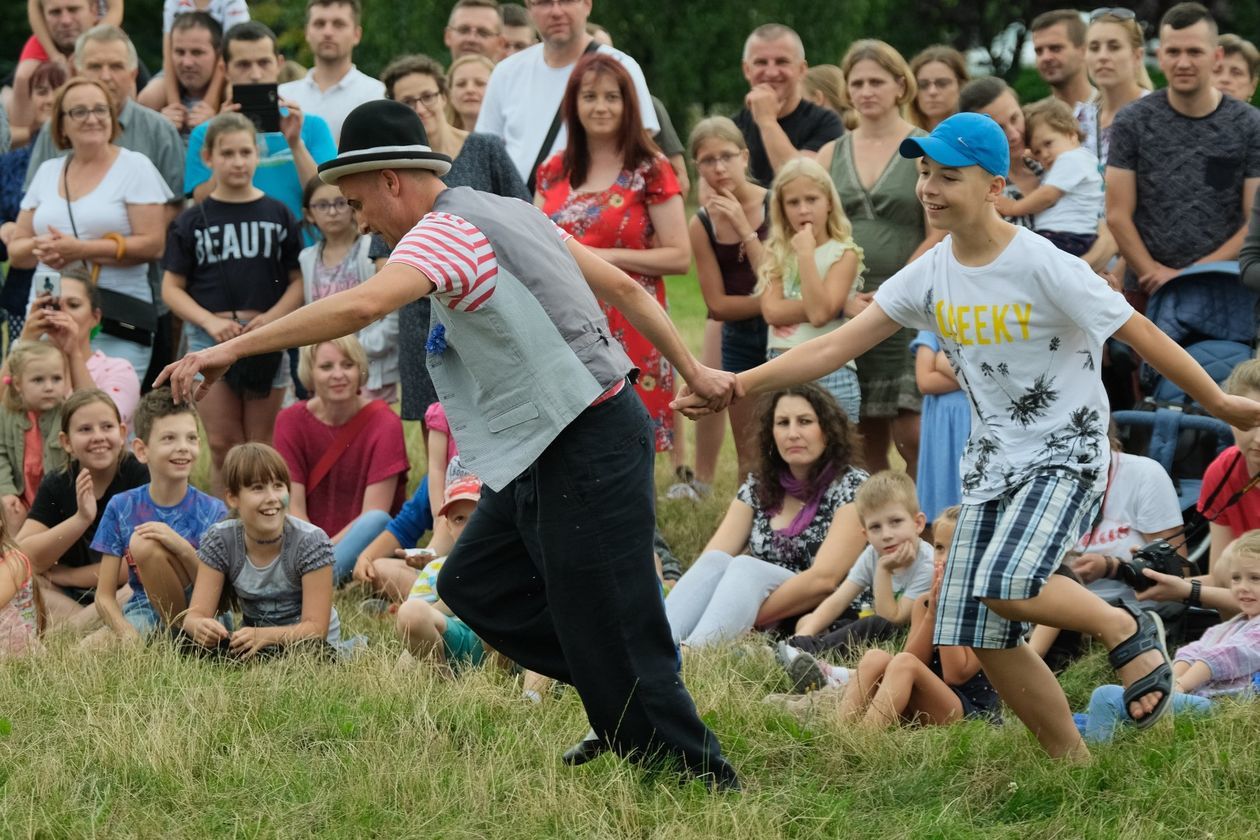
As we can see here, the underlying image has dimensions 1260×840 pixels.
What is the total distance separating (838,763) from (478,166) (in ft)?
10.9

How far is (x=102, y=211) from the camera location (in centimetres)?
909

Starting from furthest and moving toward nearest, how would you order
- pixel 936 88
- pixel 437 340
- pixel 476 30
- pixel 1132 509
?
pixel 476 30, pixel 936 88, pixel 1132 509, pixel 437 340

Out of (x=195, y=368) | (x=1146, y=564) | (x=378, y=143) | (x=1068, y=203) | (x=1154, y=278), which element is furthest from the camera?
(x=1068, y=203)

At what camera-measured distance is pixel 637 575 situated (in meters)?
4.66

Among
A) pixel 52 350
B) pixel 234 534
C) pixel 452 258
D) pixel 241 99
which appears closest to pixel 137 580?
pixel 234 534

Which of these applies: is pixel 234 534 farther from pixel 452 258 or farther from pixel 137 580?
pixel 452 258

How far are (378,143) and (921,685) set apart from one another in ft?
8.54

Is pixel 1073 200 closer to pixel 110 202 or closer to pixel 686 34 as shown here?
pixel 110 202

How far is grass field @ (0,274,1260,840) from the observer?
4660mm

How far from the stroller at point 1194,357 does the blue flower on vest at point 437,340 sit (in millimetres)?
3759

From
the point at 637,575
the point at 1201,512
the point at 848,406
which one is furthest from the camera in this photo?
the point at 848,406

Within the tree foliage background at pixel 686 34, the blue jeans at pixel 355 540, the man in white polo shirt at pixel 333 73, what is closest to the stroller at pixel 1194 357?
the blue jeans at pixel 355 540

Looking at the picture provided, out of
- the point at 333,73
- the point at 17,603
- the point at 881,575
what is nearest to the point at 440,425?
the point at 17,603

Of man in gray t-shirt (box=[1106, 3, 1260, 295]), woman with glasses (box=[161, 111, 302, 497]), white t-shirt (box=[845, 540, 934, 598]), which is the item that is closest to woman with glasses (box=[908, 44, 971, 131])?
man in gray t-shirt (box=[1106, 3, 1260, 295])
